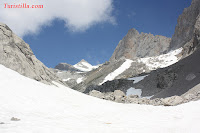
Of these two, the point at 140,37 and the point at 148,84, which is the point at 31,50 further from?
the point at 140,37

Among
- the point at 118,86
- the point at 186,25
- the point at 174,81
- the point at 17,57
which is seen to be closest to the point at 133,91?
the point at 118,86

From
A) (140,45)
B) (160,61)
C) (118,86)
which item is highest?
(140,45)

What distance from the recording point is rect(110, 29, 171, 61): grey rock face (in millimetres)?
136750

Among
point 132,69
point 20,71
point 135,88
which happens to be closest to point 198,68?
point 135,88

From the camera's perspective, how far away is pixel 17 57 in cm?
2094

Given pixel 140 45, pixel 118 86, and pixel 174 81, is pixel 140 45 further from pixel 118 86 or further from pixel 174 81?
pixel 174 81

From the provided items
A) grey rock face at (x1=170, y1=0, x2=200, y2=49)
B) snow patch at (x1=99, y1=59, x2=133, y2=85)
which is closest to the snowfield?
snow patch at (x1=99, y1=59, x2=133, y2=85)

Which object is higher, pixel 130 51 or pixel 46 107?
pixel 130 51

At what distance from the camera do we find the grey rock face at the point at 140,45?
136750 millimetres

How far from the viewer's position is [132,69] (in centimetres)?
6844

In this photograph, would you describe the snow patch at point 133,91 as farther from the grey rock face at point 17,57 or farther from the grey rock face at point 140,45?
the grey rock face at point 140,45

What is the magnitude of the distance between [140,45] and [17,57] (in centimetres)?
13137

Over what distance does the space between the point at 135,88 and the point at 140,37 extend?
380 feet

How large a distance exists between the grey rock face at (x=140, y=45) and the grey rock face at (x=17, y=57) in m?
120
